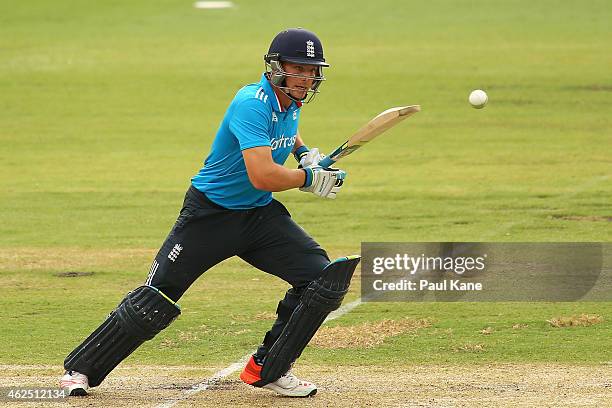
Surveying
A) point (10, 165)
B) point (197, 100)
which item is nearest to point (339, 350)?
point (10, 165)

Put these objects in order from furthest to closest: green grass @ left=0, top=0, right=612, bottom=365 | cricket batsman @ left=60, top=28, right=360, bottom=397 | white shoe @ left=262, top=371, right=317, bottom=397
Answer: green grass @ left=0, top=0, right=612, bottom=365
white shoe @ left=262, top=371, right=317, bottom=397
cricket batsman @ left=60, top=28, right=360, bottom=397

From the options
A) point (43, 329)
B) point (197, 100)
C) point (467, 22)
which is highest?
point (467, 22)

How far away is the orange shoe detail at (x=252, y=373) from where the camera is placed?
746cm

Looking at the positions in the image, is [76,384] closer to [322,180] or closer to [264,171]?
[264,171]

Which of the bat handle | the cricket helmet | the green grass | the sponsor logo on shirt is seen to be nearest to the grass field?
the green grass

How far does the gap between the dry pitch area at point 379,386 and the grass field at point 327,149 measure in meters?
0.06

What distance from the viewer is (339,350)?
8.57 metres

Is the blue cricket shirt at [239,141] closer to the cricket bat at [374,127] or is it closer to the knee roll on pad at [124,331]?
the cricket bat at [374,127]

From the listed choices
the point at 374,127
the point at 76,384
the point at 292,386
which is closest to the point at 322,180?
the point at 374,127

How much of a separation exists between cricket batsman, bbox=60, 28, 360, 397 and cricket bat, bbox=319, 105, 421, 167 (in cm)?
12

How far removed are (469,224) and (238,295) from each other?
4228mm

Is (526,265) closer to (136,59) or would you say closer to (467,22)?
(136,59)

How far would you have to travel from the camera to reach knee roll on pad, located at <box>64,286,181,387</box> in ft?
23.5

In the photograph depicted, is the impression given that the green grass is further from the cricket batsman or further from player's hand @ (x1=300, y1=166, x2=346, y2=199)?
player's hand @ (x1=300, y1=166, x2=346, y2=199)
